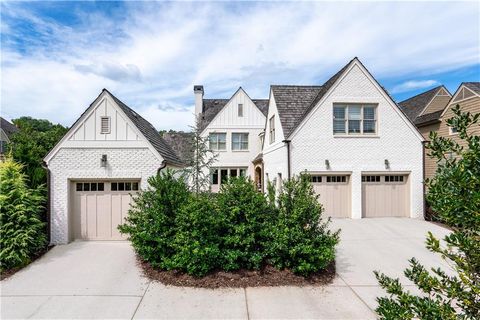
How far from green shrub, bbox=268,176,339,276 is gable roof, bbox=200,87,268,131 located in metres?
18.1

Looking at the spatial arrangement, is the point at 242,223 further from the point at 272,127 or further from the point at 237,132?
the point at 237,132

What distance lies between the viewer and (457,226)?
279cm

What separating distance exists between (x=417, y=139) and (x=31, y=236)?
53.7 ft

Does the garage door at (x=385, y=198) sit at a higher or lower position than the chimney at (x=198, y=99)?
lower

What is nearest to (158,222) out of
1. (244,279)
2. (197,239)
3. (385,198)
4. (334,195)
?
(197,239)

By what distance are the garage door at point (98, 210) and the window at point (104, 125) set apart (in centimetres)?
191

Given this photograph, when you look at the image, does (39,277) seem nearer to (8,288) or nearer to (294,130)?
(8,288)

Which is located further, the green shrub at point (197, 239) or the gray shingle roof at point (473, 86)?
the gray shingle roof at point (473, 86)

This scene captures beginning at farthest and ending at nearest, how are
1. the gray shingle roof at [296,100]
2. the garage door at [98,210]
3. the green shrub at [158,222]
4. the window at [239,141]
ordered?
the window at [239,141]
the gray shingle roof at [296,100]
the garage door at [98,210]
the green shrub at [158,222]

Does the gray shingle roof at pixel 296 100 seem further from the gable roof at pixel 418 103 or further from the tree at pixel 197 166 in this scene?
the gable roof at pixel 418 103

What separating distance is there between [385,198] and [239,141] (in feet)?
45.4

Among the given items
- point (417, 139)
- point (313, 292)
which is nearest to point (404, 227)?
point (417, 139)

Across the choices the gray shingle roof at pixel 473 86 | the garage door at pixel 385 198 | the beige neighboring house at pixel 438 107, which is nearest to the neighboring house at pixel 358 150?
the garage door at pixel 385 198

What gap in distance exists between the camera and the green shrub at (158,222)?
7.26 metres
